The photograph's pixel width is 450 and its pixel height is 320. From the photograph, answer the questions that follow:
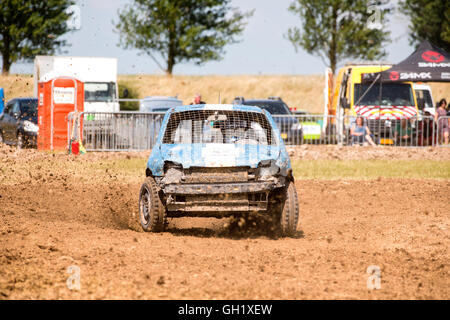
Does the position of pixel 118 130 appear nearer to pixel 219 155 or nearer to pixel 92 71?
pixel 92 71

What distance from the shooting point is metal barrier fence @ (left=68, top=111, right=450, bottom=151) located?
21.8 m

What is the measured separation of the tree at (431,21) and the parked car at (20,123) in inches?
1329

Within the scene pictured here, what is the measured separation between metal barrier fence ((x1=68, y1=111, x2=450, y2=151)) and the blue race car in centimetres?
1236

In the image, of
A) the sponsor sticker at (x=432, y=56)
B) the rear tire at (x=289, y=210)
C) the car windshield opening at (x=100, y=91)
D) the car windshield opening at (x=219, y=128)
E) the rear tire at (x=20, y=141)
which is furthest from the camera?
the car windshield opening at (x=100, y=91)

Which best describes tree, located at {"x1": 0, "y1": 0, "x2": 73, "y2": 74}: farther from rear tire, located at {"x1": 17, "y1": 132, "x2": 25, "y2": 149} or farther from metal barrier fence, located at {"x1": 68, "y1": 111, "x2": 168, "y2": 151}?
metal barrier fence, located at {"x1": 68, "y1": 111, "x2": 168, "y2": 151}

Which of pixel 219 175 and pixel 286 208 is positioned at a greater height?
pixel 219 175

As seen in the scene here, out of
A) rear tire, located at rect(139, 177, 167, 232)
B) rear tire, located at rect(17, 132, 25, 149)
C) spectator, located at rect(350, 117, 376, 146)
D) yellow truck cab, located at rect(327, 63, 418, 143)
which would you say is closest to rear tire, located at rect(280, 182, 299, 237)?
rear tire, located at rect(139, 177, 167, 232)

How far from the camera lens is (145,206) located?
31.3 feet

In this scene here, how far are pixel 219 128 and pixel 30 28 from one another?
4203cm

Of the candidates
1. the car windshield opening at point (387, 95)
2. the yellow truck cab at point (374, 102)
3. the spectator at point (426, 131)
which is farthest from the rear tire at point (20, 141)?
the spectator at point (426, 131)

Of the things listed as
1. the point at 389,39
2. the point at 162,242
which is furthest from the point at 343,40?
the point at 162,242

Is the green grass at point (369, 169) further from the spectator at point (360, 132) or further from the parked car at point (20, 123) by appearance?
the parked car at point (20, 123)

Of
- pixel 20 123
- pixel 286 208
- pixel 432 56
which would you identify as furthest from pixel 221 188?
pixel 432 56

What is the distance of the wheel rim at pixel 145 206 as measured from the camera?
9.40 m
